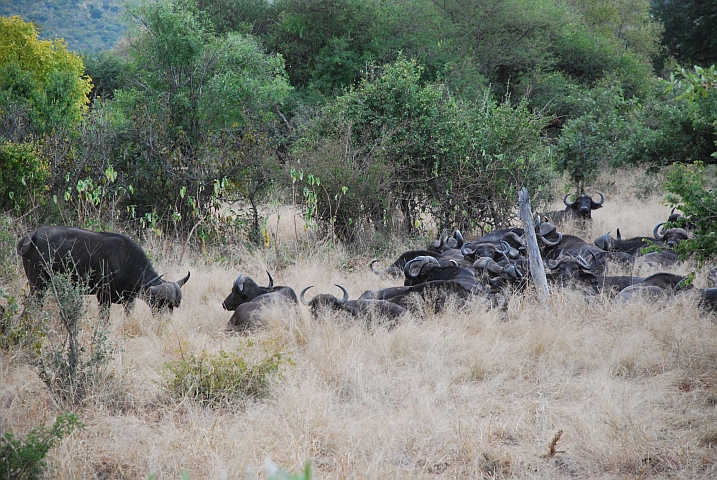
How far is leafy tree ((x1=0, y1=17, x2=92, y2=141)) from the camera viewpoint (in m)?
13.4

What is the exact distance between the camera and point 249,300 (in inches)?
348

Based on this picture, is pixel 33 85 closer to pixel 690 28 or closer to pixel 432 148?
pixel 432 148

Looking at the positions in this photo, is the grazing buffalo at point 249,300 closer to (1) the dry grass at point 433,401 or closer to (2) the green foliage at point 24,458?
(1) the dry grass at point 433,401

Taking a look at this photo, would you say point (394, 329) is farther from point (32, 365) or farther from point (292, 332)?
point (32, 365)

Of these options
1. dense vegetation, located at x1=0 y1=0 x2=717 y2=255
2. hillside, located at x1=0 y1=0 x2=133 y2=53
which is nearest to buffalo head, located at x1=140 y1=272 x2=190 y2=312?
dense vegetation, located at x1=0 y1=0 x2=717 y2=255

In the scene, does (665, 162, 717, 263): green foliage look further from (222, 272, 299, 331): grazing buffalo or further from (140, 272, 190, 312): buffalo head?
(140, 272, 190, 312): buffalo head

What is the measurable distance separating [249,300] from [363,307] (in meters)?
1.58

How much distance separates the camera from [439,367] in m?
6.55

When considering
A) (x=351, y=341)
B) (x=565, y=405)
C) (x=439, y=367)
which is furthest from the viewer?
(x=351, y=341)

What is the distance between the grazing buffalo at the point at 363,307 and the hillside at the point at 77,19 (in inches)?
895

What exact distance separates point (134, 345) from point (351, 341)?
2256mm

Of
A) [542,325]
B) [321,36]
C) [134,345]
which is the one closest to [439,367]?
[542,325]

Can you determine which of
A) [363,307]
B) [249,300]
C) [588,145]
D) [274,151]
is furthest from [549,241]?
[588,145]

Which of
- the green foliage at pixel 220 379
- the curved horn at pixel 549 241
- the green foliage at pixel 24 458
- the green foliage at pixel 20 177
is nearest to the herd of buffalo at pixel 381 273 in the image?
the curved horn at pixel 549 241
